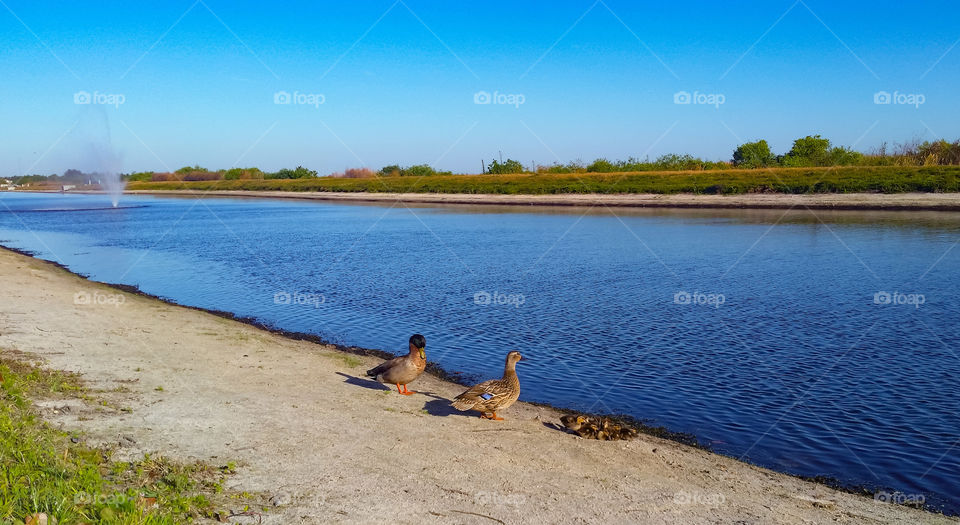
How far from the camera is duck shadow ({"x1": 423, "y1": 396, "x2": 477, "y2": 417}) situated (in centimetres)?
1073

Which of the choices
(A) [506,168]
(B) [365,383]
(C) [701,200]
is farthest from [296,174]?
(B) [365,383]

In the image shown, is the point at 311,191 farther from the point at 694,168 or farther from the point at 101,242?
the point at 101,242

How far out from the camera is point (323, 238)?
4666 cm

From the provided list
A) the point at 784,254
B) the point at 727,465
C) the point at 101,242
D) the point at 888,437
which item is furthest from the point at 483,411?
the point at 101,242

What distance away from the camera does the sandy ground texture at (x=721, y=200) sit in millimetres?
54500

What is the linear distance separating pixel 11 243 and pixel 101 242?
4.91 m

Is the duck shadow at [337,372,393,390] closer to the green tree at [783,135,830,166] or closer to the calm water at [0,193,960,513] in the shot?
the calm water at [0,193,960,513]
